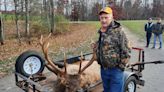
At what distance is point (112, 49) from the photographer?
5.80 m

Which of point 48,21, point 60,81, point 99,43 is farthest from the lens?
point 48,21

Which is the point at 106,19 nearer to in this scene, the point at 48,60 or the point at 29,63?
the point at 48,60

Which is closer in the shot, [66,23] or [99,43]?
[99,43]

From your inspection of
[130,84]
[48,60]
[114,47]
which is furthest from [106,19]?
[130,84]

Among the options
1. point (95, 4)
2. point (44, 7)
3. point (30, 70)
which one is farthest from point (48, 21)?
point (95, 4)

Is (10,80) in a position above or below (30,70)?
below

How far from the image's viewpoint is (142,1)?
82500 mm

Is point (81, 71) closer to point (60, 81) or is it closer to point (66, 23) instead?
point (60, 81)

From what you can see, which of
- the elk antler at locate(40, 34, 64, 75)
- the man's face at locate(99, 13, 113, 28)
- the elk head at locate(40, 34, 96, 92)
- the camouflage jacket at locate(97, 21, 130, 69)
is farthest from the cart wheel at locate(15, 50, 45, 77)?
the man's face at locate(99, 13, 113, 28)

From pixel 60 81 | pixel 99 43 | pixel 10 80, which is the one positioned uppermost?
pixel 99 43

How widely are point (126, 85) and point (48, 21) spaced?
26.1 metres

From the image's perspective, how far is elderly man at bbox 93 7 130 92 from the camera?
572 centimetres

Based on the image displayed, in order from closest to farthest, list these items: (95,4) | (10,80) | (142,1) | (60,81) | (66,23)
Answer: (60,81)
(10,80)
(66,23)
(95,4)
(142,1)

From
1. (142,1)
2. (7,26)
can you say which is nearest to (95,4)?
(142,1)
